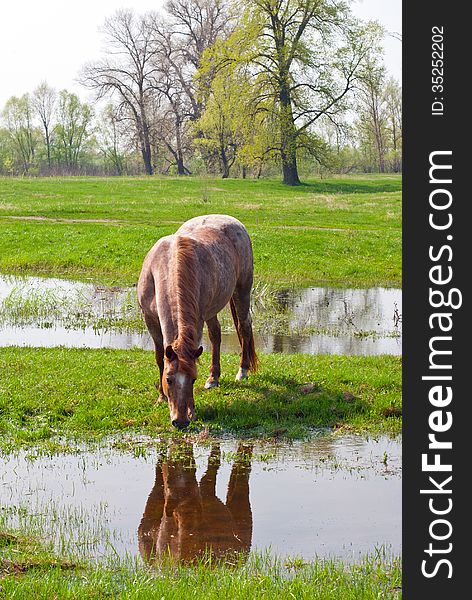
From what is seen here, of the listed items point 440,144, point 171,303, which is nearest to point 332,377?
point 171,303

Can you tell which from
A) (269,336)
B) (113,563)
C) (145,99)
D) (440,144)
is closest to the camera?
(440,144)

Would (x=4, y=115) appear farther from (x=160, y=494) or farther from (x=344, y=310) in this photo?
(x=160, y=494)

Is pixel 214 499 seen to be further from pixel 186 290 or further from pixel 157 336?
pixel 157 336

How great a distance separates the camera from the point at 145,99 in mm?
76562

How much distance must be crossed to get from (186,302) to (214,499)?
2.70 metres

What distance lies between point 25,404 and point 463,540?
22.6 ft

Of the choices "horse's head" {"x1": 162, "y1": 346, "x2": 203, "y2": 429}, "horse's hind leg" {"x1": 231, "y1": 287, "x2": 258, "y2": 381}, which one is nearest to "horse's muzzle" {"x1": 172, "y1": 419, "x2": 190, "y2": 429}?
"horse's head" {"x1": 162, "y1": 346, "x2": 203, "y2": 429}

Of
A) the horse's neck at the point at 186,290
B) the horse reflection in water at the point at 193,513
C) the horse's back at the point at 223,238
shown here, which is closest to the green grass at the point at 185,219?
the horse's back at the point at 223,238

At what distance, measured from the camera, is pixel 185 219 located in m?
34.9

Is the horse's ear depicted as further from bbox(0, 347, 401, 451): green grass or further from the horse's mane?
bbox(0, 347, 401, 451): green grass

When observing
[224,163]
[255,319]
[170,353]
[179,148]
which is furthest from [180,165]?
[170,353]

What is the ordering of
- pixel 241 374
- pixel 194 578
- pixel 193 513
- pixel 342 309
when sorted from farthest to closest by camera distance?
pixel 342 309
pixel 241 374
pixel 193 513
pixel 194 578

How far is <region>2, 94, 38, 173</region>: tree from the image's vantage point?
311 feet

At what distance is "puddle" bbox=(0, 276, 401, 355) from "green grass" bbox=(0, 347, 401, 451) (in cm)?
295
